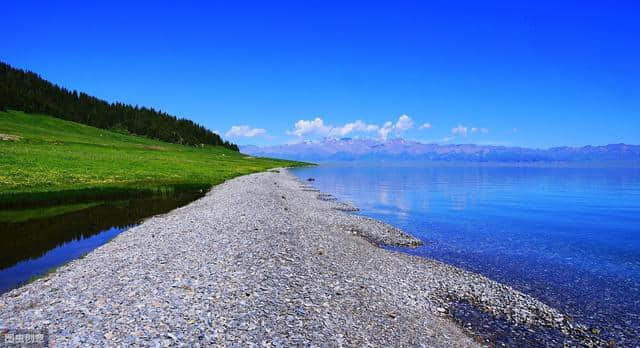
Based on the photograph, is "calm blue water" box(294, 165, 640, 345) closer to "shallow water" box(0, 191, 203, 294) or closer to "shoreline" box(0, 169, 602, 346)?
"shoreline" box(0, 169, 602, 346)

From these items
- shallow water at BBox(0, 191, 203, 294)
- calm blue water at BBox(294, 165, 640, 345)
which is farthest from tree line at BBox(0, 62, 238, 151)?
calm blue water at BBox(294, 165, 640, 345)

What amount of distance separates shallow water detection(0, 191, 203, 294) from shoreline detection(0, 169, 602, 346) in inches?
76.7

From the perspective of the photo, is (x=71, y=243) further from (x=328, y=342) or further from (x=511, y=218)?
(x=511, y=218)

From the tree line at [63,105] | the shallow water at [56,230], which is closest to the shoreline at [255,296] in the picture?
the shallow water at [56,230]

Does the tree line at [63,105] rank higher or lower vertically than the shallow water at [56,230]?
higher

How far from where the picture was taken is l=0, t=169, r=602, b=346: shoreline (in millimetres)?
12164

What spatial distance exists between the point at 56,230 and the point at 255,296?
21035 millimetres

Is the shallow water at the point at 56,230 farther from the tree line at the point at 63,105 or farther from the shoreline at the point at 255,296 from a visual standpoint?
the tree line at the point at 63,105

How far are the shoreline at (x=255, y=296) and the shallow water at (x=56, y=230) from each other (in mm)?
1949

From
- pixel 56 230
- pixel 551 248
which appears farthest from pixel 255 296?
pixel 551 248

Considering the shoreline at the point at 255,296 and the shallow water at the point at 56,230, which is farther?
the shallow water at the point at 56,230

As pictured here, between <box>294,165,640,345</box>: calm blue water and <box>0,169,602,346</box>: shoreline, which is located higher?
<box>0,169,602,346</box>: shoreline

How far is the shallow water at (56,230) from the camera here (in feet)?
65.6

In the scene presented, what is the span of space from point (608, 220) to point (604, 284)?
28651mm
